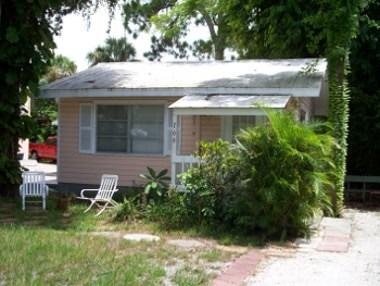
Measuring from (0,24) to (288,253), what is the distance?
8.39 m

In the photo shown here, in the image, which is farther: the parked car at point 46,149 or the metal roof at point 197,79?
the parked car at point 46,149

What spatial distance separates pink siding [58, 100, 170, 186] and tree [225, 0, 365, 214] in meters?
4.45

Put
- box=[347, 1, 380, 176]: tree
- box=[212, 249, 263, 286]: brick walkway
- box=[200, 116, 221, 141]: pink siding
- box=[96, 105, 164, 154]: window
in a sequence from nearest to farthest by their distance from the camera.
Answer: box=[212, 249, 263, 286]: brick walkway → box=[200, 116, 221, 141]: pink siding → box=[96, 105, 164, 154]: window → box=[347, 1, 380, 176]: tree

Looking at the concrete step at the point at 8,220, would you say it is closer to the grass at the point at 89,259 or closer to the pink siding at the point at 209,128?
the grass at the point at 89,259

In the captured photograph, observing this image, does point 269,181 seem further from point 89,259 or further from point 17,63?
point 17,63

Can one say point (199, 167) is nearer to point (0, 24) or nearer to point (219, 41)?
point (0, 24)

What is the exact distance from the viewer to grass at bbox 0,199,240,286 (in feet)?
22.6

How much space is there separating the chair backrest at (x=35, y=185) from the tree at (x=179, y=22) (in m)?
5.85

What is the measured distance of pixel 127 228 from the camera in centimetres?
1084

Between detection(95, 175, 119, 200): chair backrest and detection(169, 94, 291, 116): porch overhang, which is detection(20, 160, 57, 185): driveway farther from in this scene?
detection(169, 94, 291, 116): porch overhang

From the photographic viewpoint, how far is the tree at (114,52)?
141ft

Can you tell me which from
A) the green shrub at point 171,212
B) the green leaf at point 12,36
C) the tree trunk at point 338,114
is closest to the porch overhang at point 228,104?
the tree trunk at point 338,114

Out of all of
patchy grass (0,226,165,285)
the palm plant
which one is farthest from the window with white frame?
patchy grass (0,226,165,285)

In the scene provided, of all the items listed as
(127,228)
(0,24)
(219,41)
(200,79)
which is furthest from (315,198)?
(219,41)
